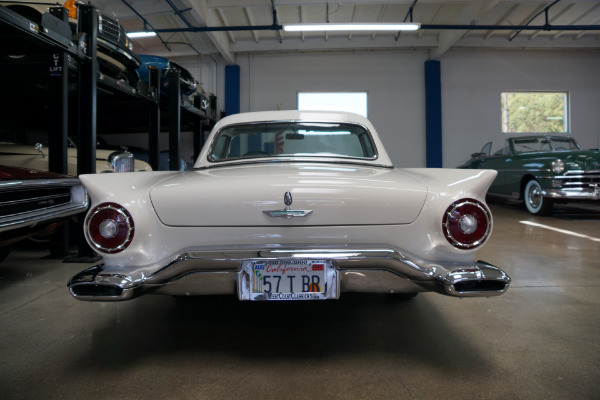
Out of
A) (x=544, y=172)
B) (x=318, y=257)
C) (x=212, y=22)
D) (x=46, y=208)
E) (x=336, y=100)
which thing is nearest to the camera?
(x=318, y=257)

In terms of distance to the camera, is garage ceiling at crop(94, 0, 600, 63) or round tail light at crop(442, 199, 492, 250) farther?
garage ceiling at crop(94, 0, 600, 63)

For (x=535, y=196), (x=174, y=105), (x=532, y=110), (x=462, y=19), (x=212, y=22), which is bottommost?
(x=535, y=196)

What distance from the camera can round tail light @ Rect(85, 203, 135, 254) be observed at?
1.51m

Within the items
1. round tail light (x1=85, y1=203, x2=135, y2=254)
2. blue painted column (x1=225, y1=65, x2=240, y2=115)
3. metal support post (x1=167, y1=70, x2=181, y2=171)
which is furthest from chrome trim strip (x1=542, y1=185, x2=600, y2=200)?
blue painted column (x1=225, y1=65, x2=240, y2=115)

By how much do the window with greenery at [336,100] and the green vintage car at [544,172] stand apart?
14.8 feet

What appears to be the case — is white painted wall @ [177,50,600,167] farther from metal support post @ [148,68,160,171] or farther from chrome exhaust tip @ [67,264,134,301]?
chrome exhaust tip @ [67,264,134,301]

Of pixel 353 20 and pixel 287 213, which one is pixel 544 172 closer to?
pixel 287 213

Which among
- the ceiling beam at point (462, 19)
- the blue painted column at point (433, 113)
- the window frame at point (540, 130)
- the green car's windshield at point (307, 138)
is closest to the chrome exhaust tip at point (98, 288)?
the green car's windshield at point (307, 138)

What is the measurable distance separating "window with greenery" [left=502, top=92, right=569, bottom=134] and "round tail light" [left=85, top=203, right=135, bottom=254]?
12.4m

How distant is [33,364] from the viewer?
166 cm

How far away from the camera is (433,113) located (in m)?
11.0

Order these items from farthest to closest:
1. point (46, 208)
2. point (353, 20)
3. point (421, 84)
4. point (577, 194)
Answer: point (421, 84) → point (353, 20) → point (577, 194) → point (46, 208)


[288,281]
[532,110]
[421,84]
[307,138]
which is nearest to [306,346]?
[288,281]

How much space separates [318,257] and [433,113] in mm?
10748
